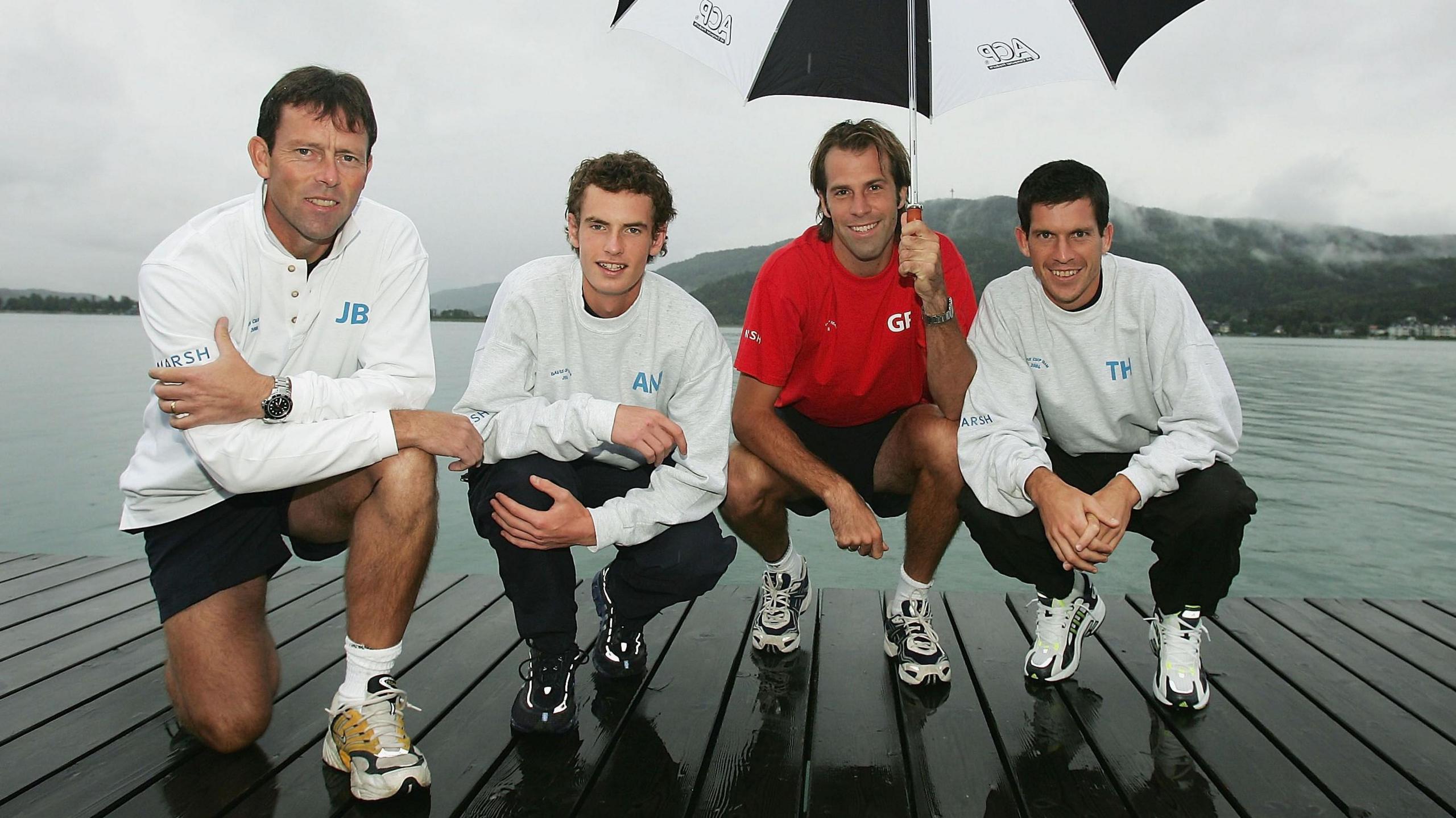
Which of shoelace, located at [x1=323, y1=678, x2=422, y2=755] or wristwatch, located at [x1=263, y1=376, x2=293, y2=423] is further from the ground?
wristwatch, located at [x1=263, y1=376, x2=293, y2=423]

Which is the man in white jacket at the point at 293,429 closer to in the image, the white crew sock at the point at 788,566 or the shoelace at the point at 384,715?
the shoelace at the point at 384,715

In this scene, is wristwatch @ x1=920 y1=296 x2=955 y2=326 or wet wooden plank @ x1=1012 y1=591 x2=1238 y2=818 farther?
wristwatch @ x1=920 y1=296 x2=955 y2=326

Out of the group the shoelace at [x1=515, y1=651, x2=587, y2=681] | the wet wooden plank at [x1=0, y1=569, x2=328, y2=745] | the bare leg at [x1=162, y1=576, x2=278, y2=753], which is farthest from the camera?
the wet wooden plank at [x1=0, y1=569, x2=328, y2=745]

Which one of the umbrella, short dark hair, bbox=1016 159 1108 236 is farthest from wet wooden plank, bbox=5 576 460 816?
short dark hair, bbox=1016 159 1108 236

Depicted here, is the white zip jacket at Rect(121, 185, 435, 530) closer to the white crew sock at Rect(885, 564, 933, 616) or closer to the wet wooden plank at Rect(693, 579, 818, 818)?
the wet wooden plank at Rect(693, 579, 818, 818)

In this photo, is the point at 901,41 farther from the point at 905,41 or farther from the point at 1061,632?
the point at 1061,632

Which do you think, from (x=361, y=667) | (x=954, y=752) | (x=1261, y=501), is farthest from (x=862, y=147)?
(x=1261, y=501)

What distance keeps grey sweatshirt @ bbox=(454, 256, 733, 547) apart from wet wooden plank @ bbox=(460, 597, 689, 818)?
45cm

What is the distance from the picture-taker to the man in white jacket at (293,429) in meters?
2.00

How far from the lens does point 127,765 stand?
2033mm

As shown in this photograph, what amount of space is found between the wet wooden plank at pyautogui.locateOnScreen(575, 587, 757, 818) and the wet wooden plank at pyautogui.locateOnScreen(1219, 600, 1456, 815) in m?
1.48

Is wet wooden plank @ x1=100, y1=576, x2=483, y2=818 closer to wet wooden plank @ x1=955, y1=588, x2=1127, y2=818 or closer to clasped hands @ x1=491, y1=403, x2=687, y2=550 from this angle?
clasped hands @ x1=491, y1=403, x2=687, y2=550

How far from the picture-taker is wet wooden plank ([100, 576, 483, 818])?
1856 mm

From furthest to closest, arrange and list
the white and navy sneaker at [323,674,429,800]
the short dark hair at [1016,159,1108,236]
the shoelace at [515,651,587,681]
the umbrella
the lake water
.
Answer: the lake water
the umbrella
the short dark hair at [1016,159,1108,236]
the shoelace at [515,651,587,681]
the white and navy sneaker at [323,674,429,800]
